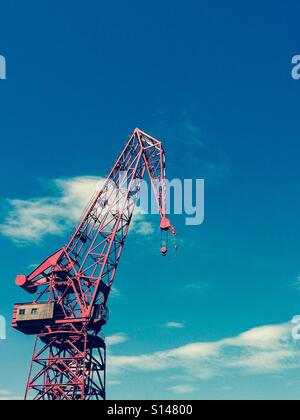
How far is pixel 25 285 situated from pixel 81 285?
802 centimetres

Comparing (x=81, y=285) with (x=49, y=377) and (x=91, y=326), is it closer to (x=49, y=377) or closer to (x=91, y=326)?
(x=91, y=326)

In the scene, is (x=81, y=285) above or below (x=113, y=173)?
below

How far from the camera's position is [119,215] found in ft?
216
